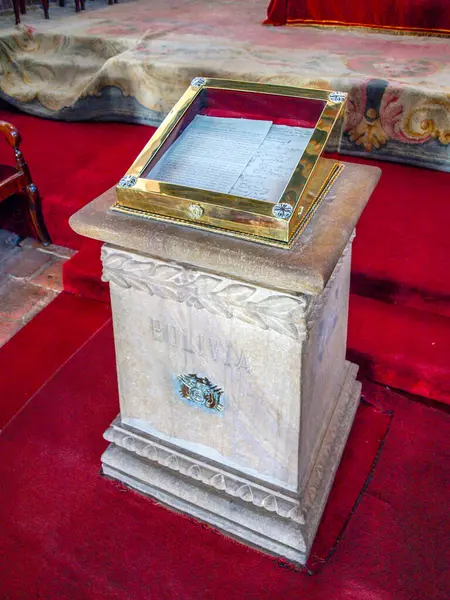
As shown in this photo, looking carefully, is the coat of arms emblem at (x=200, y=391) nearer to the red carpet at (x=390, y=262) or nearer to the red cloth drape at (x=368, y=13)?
the red carpet at (x=390, y=262)

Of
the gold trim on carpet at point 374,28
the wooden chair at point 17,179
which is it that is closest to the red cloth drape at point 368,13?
the gold trim on carpet at point 374,28

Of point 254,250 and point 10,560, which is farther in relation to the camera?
point 10,560

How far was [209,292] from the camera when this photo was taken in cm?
114

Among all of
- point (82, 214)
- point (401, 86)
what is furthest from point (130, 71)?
point (82, 214)

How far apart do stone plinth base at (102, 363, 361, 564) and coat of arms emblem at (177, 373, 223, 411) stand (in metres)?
0.19

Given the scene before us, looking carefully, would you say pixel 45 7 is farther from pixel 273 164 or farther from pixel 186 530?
pixel 186 530

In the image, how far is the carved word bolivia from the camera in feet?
4.01

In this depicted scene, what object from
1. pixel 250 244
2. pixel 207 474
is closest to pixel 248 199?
pixel 250 244

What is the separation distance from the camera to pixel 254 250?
41.4 inches

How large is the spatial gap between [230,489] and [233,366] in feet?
1.19

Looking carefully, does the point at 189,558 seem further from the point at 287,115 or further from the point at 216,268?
the point at 287,115

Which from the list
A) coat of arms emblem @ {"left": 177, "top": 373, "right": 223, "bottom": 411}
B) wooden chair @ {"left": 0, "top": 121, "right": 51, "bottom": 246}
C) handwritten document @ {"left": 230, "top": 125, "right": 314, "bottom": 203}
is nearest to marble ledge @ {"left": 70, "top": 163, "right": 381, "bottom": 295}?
handwritten document @ {"left": 230, "top": 125, "right": 314, "bottom": 203}

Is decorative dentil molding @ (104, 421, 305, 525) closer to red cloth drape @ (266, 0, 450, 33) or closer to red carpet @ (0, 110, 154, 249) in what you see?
red carpet @ (0, 110, 154, 249)

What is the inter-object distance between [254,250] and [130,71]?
237 cm
